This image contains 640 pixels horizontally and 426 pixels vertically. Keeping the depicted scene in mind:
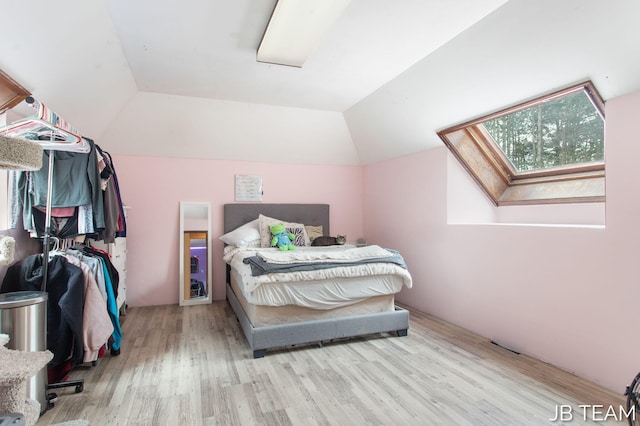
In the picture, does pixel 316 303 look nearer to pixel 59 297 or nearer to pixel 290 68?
pixel 59 297

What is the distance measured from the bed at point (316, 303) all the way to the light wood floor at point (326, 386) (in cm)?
13

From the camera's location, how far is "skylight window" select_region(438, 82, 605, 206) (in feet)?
9.04

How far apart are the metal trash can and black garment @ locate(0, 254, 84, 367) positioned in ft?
0.78

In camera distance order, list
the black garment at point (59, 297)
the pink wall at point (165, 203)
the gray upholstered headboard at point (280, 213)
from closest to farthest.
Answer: the black garment at point (59, 297) < the pink wall at point (165, 203) < the gray upholstered headboard at point (280, 213)

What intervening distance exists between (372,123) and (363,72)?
1.08 meters

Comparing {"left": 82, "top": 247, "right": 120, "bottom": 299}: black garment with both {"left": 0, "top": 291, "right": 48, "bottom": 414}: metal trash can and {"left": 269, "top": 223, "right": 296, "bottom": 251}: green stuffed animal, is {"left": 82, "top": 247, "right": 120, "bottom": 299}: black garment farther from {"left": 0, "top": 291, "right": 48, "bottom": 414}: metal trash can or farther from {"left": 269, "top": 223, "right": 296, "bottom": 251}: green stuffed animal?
{"left": 269, "top": 223, "right": 296, "bottom": 251}: green stuffed animal

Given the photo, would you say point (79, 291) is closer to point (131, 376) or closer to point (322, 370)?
point (131, 376)

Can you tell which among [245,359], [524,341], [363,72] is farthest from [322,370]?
[363,72]

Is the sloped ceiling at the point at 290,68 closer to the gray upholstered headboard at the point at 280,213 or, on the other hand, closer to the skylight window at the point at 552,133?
the skylight window at the point at 552,133

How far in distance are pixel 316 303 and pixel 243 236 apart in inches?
64.4

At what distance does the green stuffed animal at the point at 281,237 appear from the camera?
4.16 meters

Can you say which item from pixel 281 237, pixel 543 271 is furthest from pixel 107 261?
pixel 543 271

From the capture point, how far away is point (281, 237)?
4.25 metres

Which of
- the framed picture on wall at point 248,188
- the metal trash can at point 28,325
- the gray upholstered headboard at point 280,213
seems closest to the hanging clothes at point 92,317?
the metal trash can at point 28,325
